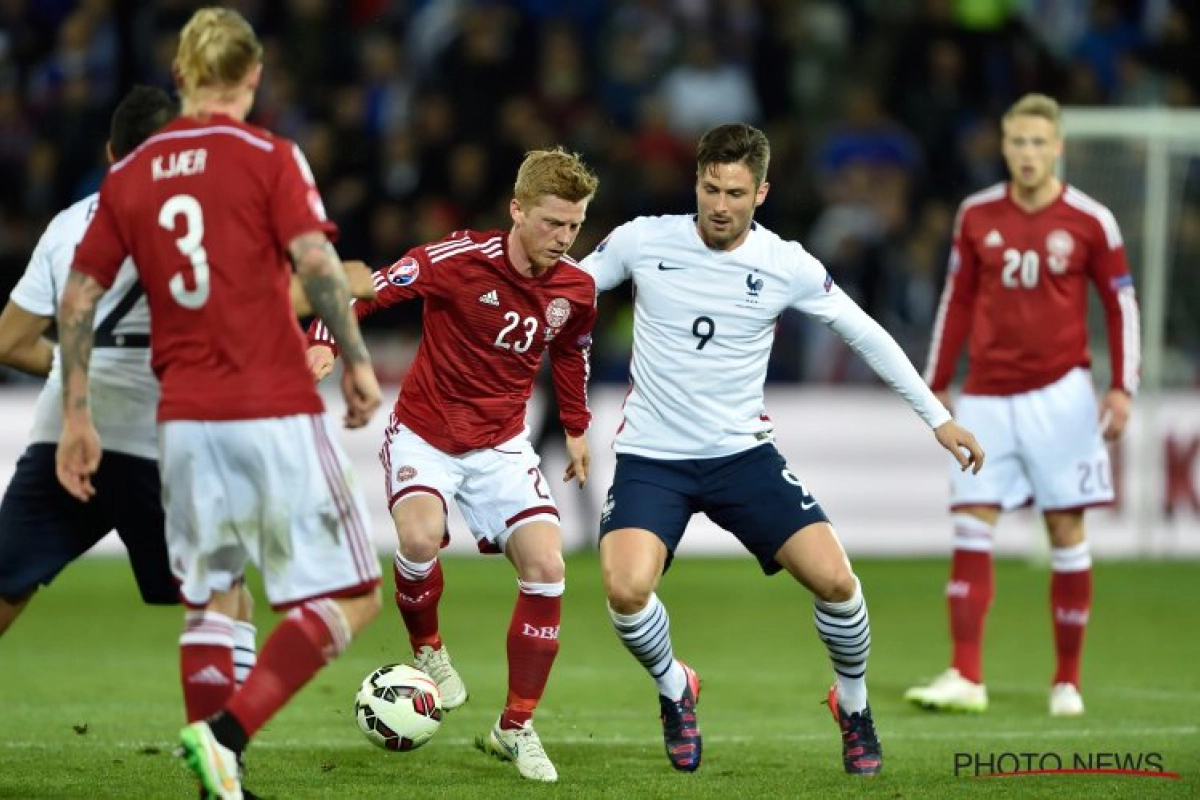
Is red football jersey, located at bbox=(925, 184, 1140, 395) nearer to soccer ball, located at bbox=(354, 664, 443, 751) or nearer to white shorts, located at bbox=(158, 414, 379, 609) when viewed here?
soccer ball, located at bbox=(354, 664, 443, 751)

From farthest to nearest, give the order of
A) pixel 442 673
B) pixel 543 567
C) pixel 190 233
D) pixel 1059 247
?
1. pixel 1059 247
2. pixel 442 673
3. pixel 543 567
4. pixel 190 233

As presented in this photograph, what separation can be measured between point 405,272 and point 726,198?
3.97 ft

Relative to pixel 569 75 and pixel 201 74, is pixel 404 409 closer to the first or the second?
pixel 201 74

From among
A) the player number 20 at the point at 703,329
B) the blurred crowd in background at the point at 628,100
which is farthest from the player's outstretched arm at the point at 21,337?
the blurred crowd in background at the point at 628,100

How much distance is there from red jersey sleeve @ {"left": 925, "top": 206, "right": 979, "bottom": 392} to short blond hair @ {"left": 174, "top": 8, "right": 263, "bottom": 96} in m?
4.91

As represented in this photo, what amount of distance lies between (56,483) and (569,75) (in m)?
12.8

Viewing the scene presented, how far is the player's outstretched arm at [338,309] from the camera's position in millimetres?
5871

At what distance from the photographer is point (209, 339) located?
592 centimetres

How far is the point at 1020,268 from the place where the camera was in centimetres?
987

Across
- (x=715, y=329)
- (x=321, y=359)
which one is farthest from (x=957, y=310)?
(x=321, y=359)

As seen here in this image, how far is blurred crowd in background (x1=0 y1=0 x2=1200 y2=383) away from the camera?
17797mm

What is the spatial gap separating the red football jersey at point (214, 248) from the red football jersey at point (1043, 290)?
4.70 meters

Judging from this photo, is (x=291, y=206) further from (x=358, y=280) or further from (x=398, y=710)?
(x=398, y=710)

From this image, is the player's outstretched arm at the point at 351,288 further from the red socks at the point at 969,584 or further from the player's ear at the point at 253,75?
the red socks at the point at 969,584
